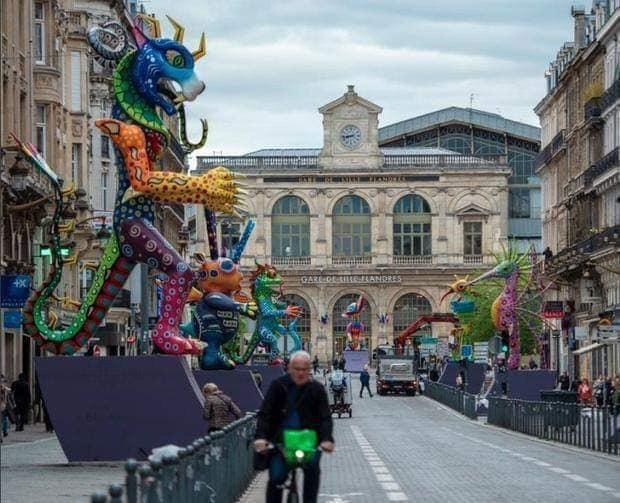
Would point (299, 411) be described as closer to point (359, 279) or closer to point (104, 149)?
point (104, 149)

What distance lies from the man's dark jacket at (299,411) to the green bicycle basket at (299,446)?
184mm

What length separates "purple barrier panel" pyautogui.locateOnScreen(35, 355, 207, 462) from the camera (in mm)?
29250

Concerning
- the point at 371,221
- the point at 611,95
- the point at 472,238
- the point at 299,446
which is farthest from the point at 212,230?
the point at 472,238

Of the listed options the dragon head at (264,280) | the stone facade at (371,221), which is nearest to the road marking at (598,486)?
the dragon head at (264,280)

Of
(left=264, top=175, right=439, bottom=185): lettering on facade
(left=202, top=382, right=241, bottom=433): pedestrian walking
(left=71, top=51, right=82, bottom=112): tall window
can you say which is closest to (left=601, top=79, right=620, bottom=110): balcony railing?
(left=71, top=51, right=82, bottom=112): tall window

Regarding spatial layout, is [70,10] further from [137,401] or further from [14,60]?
[137,401]

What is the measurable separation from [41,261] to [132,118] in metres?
30.0

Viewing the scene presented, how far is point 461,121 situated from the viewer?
17088cm

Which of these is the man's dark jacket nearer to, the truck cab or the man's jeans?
the man's jeans

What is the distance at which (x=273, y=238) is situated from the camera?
158 meters

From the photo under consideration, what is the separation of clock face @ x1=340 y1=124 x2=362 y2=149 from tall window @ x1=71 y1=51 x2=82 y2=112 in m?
88.1

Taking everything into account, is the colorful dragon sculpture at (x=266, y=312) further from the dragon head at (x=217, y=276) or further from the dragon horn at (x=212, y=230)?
the dragon horn at (x=212, y=230)

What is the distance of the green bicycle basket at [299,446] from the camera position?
16750 millimetres

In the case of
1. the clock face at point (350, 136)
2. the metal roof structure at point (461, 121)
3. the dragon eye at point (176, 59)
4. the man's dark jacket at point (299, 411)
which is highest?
the metal roof structure at point (461, 121)
